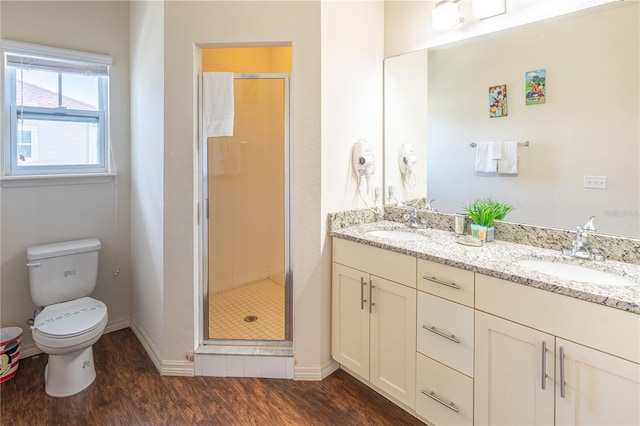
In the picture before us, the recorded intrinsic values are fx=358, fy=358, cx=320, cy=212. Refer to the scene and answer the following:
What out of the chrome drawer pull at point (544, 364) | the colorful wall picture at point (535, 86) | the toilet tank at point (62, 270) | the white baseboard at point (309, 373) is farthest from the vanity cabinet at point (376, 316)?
the toilet tank at point (62, 270)

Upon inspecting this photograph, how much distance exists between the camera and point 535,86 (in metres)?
1.83

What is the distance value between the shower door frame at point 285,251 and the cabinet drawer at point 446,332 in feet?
2.81

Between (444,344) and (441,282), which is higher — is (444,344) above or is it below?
below

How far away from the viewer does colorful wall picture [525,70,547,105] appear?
181cm

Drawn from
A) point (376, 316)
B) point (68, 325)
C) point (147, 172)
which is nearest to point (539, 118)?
point (376, 316)

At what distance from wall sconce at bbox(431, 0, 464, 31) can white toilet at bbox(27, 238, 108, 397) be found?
2654 millimetres

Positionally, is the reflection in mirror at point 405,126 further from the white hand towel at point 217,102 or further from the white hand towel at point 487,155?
the white hand towel at point 217,102

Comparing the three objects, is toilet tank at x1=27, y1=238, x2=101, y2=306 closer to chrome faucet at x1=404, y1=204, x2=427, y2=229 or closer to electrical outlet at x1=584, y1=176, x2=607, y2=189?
chrome faucet at x1=404, y1=204, x2=427, y2=229

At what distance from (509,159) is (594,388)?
3.85 ft

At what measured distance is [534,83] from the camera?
6.03 ft

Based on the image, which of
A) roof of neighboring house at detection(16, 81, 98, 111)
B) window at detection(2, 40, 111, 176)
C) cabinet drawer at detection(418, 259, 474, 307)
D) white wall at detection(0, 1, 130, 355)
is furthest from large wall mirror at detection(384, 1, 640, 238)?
roof of neighboring house at detection(16, 81, 98, 111)

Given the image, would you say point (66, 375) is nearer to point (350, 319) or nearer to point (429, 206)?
point (350, 319)

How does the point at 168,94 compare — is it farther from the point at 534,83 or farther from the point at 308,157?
the point at 534,83

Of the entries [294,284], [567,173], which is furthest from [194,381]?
[567,173]
